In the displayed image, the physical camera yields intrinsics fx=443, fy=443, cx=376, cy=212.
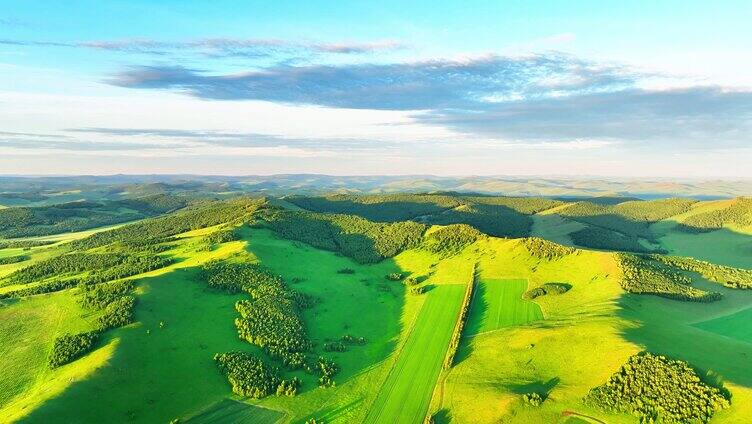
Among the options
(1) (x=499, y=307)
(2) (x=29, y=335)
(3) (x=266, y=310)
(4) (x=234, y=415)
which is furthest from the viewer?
(1) (x=499, y=307)

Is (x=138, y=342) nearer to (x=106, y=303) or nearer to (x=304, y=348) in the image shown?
(x=106, y=303)

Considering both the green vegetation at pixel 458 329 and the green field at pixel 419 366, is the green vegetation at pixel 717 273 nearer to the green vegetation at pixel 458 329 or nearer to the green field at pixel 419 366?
the green vegetation at pixel 458 329

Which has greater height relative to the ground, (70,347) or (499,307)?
(70,347)

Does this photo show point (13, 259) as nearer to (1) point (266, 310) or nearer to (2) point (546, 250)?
(1) point (266, 310)

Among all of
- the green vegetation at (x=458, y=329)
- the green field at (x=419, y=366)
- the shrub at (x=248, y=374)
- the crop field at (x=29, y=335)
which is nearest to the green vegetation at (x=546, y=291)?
the green vegetation at (x=458, y=329)

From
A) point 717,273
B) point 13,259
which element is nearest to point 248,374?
point 717,273

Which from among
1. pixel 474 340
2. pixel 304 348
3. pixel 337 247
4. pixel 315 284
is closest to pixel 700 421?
pixel 474 340

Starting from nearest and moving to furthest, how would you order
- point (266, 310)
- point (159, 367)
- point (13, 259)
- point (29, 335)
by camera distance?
1. point (159, 367)
2. point (29, 335)
3. point (266, 310)
4. point (13, 259)
